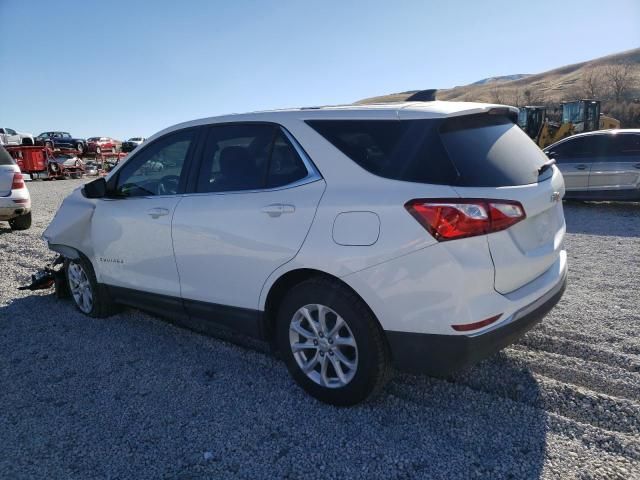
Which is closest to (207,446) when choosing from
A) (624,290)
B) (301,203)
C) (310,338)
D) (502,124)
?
(310,338)

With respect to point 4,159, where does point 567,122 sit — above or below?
below

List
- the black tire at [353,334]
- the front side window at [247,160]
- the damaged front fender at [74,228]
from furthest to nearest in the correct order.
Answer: the damaged front fender at [74,228] → the front side window at [247,160] → the black tire at [353,334]

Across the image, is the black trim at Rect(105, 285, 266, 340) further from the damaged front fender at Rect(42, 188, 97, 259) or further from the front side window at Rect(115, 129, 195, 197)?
the front side window at Rect(115, 129, 195, 197)

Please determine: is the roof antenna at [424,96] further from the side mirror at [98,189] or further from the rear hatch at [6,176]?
the rear hatch at [6,176]

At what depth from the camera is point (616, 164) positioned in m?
10.3

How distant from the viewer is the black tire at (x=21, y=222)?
9.59 meters

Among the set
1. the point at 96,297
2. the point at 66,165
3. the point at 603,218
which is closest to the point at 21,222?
the point at 96,297

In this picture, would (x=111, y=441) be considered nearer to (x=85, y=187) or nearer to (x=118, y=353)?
(x=118, y=353)

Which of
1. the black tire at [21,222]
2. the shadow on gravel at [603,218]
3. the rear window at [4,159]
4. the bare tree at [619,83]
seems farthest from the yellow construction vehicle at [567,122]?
the bare tree at [619,83]

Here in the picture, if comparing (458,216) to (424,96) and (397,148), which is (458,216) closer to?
(397,148)

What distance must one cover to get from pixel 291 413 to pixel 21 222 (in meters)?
8.71

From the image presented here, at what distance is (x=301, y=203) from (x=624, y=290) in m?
3.79

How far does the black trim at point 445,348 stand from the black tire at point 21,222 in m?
9.16

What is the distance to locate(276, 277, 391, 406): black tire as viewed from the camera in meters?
Result: 2.79
